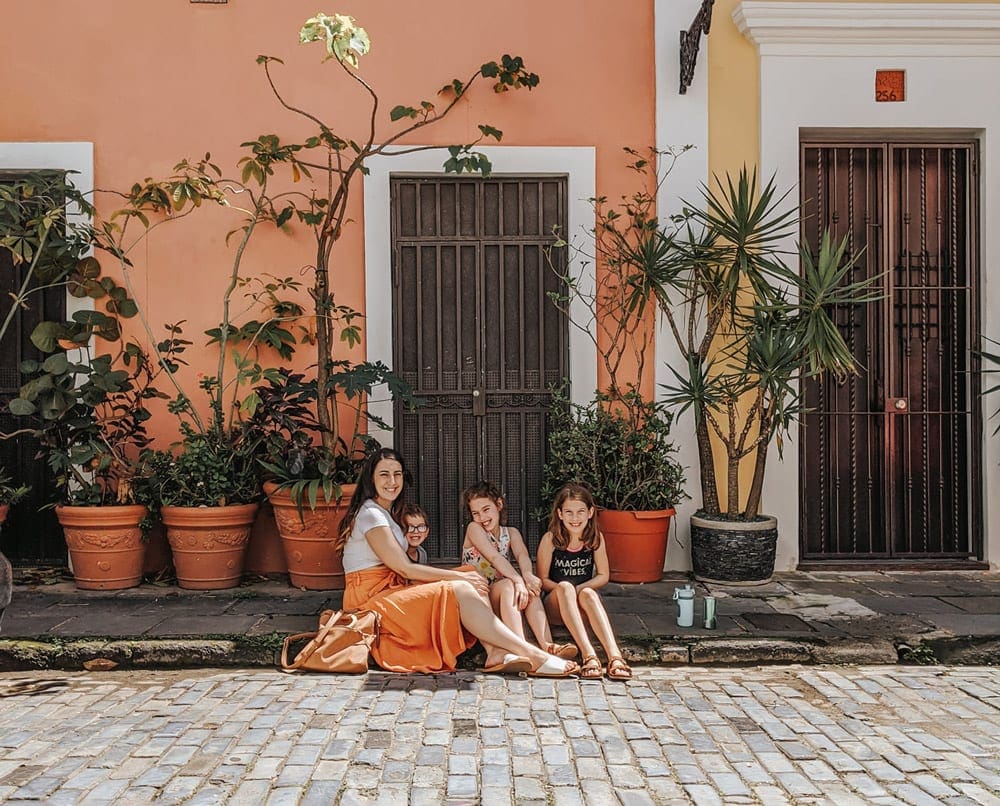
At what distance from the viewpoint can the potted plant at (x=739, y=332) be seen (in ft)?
20.8

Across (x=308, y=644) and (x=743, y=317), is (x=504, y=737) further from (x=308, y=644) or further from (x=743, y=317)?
(x=743, y=317)

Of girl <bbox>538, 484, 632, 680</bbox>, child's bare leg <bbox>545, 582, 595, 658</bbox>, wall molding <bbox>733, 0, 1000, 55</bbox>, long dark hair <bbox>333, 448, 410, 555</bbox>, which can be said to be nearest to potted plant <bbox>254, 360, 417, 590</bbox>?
long dark hair <bbox>333, 448, 410, 555</bbox>

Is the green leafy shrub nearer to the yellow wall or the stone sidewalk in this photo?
the stone sidewalk

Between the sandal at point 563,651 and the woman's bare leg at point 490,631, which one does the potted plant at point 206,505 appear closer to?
the woman's bare leg at point 490,631

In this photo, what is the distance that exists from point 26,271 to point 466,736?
4.74 meters

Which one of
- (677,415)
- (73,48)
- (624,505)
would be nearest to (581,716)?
(624,505)

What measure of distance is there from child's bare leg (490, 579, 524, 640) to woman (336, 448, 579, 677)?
6 cm

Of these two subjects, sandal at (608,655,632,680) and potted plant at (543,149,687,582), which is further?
potted plant at (543,149,687,582)

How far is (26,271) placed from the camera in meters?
6.92

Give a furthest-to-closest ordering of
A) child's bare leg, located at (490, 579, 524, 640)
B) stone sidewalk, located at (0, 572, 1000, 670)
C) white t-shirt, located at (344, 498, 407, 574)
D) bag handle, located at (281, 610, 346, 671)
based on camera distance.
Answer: white t-shirt, located at (344, 498, 407, 574) < stone sidewalk, located at (0, 572, 1000, 670) < child's bare leg, located at (490, 579, 524, 640) < bag handle, located at (281, 610, 346, 671)

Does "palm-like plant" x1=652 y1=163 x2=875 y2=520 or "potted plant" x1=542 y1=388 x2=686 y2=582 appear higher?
"palm-like plant" x1=652 y1=163 x2=875 y2=520

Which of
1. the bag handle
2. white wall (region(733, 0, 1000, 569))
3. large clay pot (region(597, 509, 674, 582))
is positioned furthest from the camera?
white wall (region(733, 0, 1000, 569))

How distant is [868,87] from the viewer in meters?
6.90

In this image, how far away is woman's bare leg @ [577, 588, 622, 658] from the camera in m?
5.01
